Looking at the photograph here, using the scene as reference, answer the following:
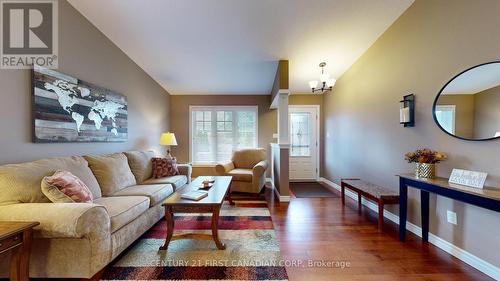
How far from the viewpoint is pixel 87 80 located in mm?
2852

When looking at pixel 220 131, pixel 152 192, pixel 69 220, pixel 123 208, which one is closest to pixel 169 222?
pixel 123 208

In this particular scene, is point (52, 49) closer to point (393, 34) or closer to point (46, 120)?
point (46, 120)

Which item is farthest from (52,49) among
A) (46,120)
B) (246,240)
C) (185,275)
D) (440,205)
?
(440,205)

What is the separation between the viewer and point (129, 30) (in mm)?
3055

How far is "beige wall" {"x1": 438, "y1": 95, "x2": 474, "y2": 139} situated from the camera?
1968mm

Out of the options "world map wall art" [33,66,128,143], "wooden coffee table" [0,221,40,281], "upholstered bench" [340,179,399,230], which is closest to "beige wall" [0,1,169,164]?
"world map wall art" [33,66,128,143]

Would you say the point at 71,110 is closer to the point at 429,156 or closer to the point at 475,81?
the point at 429,156

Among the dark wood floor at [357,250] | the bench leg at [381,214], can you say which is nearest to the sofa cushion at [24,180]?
the dark wood floor at [357,250]

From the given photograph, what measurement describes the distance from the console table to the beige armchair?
2.31 metres

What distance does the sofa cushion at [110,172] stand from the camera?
8.39ft

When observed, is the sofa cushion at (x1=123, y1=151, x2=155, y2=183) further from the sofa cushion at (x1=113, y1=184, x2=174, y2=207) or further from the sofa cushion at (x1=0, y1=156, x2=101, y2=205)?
the sofa cushion at (x1=0, y1=156, x2=101, y2=205)

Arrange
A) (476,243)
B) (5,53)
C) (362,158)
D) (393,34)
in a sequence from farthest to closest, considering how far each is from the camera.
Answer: (362,158) → (393,34) → (5,53) → (476,243)

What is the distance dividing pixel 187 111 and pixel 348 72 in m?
3.97

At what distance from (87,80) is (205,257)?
8.93ft
